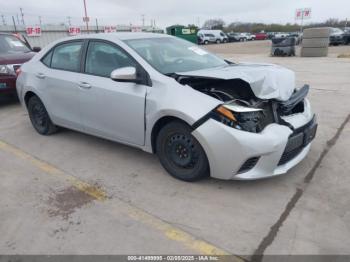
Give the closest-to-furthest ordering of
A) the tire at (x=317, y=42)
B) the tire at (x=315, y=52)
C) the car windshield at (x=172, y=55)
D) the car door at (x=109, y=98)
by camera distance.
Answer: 1. the car door at (x=109, y=98)
2. the car windshield at (x=172, y=55)
3. the tire at (x=317, y=42)
4. the tire at (x=315, y=52)

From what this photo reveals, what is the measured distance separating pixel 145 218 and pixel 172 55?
213 cm

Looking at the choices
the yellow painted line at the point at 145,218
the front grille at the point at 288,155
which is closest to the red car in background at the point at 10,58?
the yellow painted line at the point at 145,218

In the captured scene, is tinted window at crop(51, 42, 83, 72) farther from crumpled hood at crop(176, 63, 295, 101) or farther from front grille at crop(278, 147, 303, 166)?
front grille at crop(278, 147, 303, 166)

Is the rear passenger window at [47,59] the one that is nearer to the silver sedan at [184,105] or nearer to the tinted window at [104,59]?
the silver sedan at [184,105]

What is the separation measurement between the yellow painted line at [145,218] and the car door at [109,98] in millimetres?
721

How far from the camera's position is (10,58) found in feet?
24.1

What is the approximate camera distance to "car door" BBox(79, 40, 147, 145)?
12.1 feet

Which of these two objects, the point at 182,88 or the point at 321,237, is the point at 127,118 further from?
the point at 321,237

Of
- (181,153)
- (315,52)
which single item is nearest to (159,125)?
(181,153)

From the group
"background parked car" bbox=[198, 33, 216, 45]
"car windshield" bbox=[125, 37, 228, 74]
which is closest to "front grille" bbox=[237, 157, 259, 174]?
"car windshield" bbox=[125, 37, 228, 74]

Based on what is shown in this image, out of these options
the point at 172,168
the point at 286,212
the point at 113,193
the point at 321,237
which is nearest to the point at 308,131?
the point at 286,212

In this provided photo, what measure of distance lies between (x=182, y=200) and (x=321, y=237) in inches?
50.5

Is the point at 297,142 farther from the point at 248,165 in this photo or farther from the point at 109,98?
the point at 109,98

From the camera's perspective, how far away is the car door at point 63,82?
4.40m
